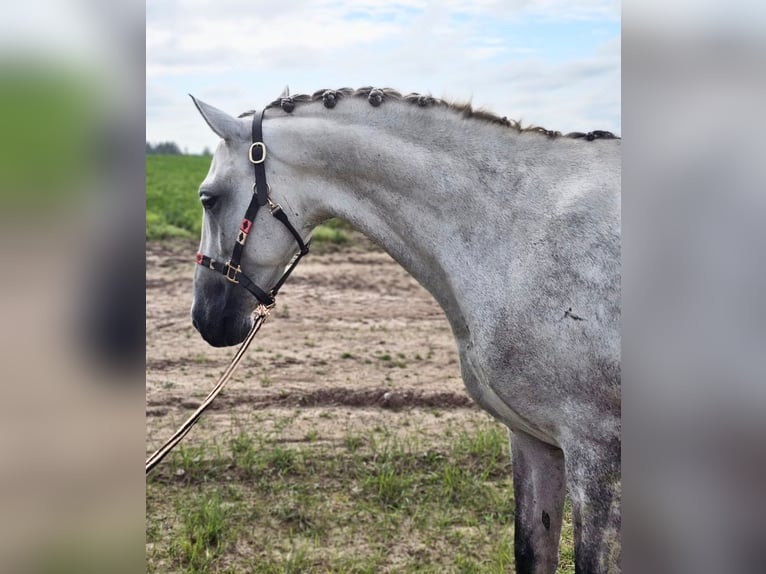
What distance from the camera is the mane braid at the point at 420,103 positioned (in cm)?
242

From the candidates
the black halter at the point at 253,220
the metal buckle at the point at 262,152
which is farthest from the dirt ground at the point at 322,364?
the metal buckle at the point at 262,152

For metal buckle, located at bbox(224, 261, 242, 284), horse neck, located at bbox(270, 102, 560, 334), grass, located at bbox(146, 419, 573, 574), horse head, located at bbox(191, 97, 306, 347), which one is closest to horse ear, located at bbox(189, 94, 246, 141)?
horse head, located at bbox(191, 97, 306, 347)

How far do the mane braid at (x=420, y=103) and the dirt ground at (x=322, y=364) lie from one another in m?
2.82

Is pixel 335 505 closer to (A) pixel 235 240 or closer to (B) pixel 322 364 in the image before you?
(A) pixel 235 240

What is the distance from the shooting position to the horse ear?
2459 millimetres

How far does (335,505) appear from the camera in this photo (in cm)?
394

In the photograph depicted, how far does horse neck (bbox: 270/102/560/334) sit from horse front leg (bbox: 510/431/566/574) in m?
0.61

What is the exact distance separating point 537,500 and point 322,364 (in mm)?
3919
